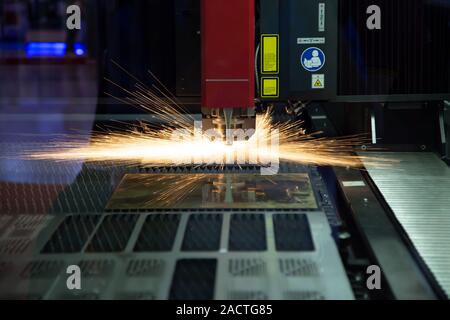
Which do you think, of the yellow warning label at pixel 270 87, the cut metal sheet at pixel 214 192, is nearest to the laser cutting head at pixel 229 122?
the cut metal sheet at pixel 214 192

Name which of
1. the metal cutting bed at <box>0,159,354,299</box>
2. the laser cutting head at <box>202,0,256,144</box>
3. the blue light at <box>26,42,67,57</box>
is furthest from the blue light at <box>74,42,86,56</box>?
the laser cutting head at <box>202,0,256,144</box>

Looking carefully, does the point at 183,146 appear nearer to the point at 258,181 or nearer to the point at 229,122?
the point at 258,181

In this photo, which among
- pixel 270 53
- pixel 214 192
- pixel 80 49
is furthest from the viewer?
pixel 80 49

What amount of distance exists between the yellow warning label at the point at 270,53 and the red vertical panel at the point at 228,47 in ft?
2.50

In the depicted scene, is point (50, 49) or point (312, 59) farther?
point (50, 49)

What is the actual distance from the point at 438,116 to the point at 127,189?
2.03 metres

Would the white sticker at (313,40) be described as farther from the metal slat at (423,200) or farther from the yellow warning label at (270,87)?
the metal slat at (423,200)

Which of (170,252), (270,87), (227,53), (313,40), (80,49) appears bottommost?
(170,252)

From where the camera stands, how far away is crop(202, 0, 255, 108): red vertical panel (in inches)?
122

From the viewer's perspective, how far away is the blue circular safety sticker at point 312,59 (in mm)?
3975

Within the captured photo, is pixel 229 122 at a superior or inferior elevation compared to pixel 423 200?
superior

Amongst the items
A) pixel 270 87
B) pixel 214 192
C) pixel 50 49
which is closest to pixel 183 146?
pixel 270 87

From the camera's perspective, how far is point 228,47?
311cm

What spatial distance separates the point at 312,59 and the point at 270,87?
0.27 metres
